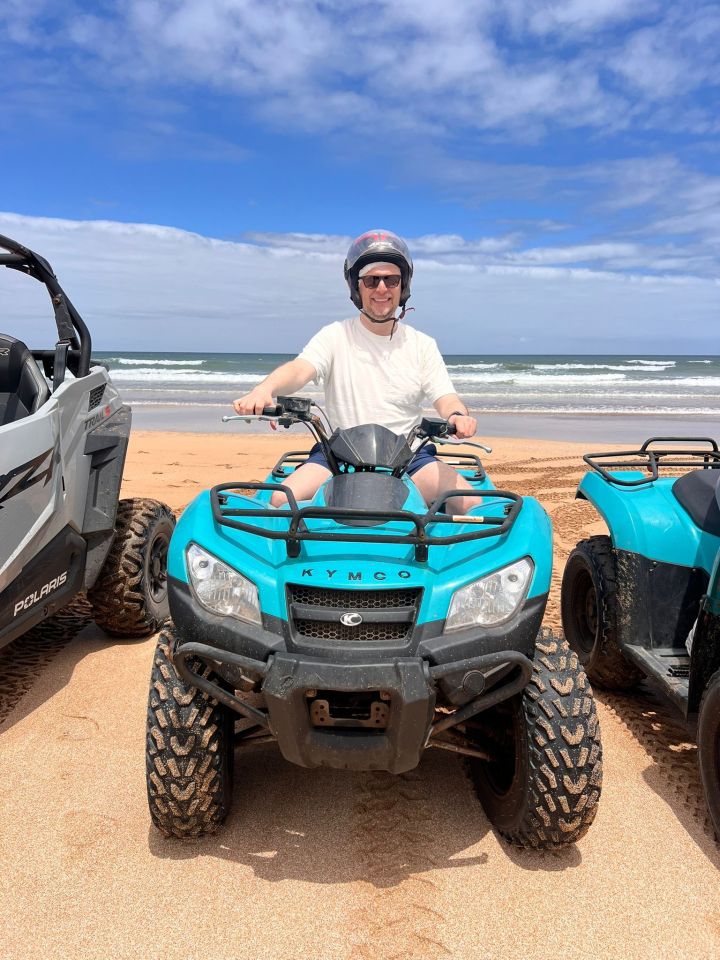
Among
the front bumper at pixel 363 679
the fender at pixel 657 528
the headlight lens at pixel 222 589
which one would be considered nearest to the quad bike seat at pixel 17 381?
the headlight lens at pixel 222 589

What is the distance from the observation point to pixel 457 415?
8.52 feet

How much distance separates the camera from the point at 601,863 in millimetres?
2211

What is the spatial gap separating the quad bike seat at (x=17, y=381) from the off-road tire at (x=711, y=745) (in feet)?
9.11

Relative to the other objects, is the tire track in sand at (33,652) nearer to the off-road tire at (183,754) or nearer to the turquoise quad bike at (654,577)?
the off-road tire at (183,754)

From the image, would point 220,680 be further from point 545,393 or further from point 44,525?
point 545,393

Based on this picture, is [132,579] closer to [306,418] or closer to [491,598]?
[306,418]

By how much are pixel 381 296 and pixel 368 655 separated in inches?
66.4

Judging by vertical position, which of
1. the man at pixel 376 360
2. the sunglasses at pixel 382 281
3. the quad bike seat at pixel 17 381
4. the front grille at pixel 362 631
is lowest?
the front grille at pixel 362 631

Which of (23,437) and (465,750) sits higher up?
(23,437)

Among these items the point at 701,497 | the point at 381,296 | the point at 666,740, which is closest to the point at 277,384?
the point at 381,296

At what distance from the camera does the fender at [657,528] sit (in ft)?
9.61

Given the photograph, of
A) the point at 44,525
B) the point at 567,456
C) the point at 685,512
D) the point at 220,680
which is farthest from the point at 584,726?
the point at 567,456

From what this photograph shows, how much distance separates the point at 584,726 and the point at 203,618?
1.06m

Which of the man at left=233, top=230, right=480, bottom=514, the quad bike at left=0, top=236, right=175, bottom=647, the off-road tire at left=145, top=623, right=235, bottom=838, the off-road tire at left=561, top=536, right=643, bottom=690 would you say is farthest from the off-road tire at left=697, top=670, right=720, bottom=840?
the quad bike at left=0, top=236, right=175, bottom=647
